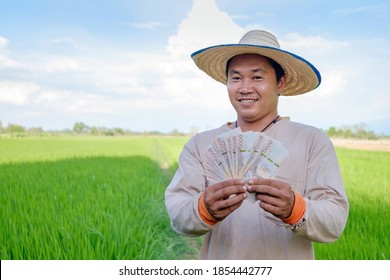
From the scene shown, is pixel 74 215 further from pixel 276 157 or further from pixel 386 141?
pixel 386 141

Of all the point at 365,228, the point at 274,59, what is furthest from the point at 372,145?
the point at 274,59

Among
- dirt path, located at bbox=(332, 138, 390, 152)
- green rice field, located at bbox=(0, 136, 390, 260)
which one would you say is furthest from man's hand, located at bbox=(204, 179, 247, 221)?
dirt path, located at bbox=(332, 138, 390, 152)

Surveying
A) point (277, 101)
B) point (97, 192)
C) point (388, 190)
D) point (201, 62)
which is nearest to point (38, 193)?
point (97, 192)

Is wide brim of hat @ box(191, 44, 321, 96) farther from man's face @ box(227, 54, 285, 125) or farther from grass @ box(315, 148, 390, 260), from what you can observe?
grass @ box(315, 148, 390, 260)

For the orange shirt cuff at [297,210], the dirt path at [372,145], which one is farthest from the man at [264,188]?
the dirt path at [372,145]

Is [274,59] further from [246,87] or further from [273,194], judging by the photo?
[273,194]

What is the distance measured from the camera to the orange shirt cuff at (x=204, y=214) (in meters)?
1.43

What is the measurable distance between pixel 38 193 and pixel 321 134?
4.03m

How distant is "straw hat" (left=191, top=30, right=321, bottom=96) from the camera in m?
1.67

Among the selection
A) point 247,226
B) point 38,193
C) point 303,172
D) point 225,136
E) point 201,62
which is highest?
point 201,62

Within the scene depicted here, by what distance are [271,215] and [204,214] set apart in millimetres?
284

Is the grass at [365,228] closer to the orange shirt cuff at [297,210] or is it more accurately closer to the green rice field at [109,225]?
the green rice field at [109,225]

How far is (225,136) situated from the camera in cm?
142

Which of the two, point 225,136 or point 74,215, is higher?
point 225,136
